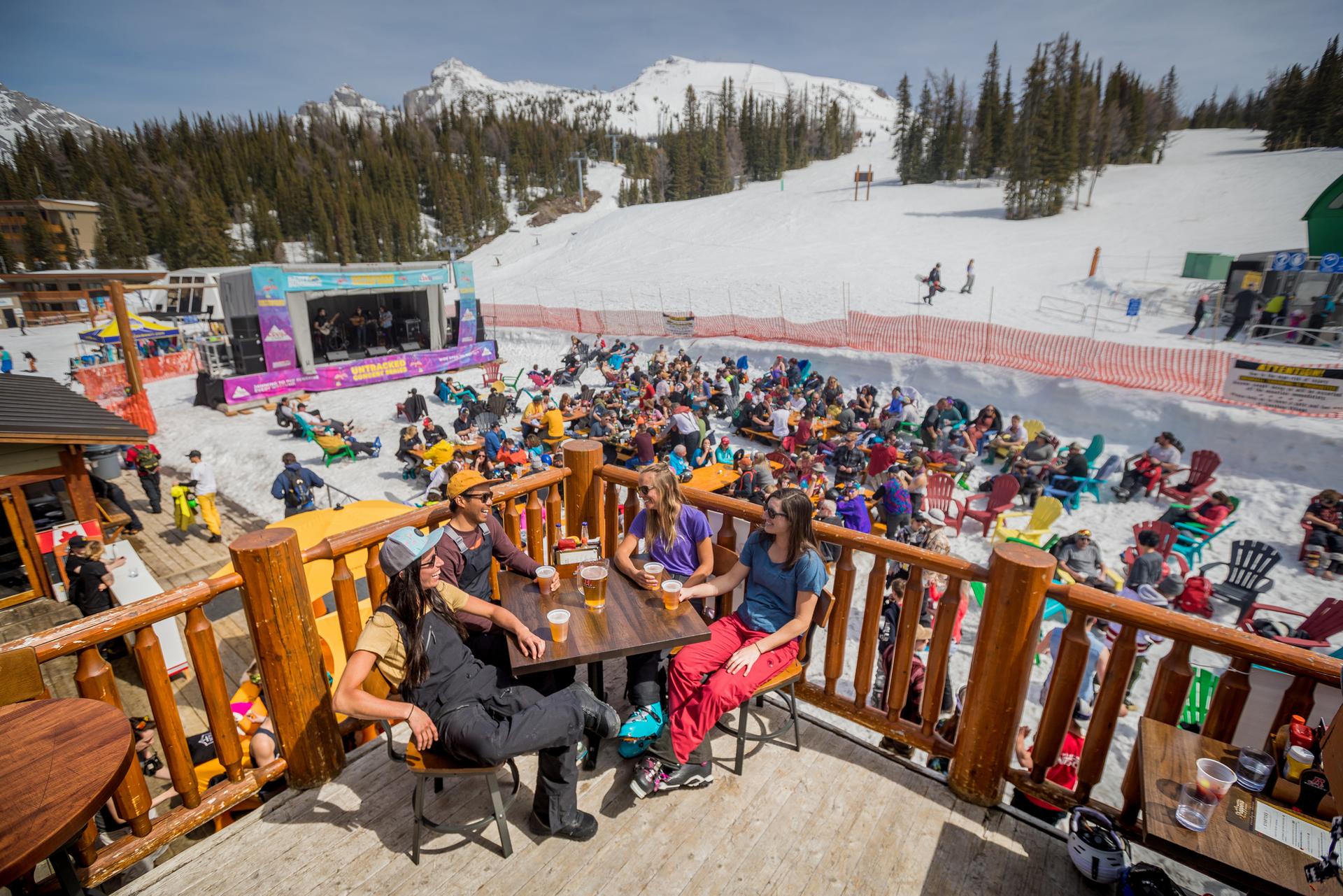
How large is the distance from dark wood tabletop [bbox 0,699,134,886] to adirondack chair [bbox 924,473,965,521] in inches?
400

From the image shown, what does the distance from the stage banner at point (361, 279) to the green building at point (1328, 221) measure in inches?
1161

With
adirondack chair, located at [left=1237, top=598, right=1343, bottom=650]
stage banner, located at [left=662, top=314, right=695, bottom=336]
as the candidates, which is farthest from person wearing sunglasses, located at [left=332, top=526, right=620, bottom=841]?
stage banner, located at [left=662, top=314, right=695, bottom=336]

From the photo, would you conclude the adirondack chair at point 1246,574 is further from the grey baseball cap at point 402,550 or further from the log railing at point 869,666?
the grey baseball cap at point 402,550

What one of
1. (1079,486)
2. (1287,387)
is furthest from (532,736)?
(1287,387)

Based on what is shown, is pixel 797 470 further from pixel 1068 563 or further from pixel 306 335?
pixel 306 335

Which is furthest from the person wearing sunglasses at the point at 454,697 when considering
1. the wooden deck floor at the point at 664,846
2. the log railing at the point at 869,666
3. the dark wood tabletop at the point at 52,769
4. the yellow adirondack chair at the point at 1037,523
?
the yellow adirondack chair at the point at 1037,523

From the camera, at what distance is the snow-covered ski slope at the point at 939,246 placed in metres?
26.8

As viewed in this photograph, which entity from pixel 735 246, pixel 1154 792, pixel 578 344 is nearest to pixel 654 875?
pixel 1154 792

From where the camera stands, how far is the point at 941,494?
10.2 m

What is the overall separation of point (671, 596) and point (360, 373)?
67.8 ft

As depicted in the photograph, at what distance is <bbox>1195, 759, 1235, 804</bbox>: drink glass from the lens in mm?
1858

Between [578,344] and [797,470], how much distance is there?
13.7 metres

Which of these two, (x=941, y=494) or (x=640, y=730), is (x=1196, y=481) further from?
(x=640, y=730)

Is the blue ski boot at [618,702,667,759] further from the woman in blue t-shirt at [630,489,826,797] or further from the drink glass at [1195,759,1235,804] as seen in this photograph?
the drink glass at [1195,759,1235,804]
